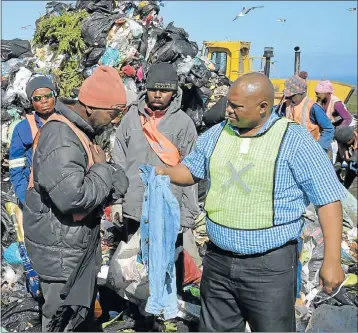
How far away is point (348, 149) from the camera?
301 inches

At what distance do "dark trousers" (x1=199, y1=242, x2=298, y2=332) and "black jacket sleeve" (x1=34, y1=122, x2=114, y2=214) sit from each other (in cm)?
75

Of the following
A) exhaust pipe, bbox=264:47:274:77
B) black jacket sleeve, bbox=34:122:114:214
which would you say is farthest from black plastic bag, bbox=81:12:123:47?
black jacket sleeve, bbox=34:122:114:214

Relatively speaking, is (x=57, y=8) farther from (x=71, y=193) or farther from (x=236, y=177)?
(x=236, y=177)

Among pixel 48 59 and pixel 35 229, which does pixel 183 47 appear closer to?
pixel 48 59

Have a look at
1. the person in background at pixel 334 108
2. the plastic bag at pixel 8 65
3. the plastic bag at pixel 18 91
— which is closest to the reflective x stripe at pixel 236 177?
the plastic bag at pixel 18 91

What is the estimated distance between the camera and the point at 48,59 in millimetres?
7062

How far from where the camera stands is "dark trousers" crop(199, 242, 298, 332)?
Result: 276 centimetres

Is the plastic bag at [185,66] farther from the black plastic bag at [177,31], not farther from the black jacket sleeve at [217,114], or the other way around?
the black jacket sleeve at [217,114]

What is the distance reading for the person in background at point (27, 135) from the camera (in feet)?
12.9

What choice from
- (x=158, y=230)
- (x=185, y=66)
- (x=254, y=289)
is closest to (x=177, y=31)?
(x=185, y=66)

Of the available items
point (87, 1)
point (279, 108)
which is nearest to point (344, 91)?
point (279, 108)

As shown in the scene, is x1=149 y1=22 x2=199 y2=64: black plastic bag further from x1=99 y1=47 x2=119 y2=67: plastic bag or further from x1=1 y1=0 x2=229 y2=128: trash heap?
x1=99 y1=47 x2=119 y2=67: plastic bag

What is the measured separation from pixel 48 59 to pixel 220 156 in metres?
4.87

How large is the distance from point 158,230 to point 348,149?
525 centimetres
